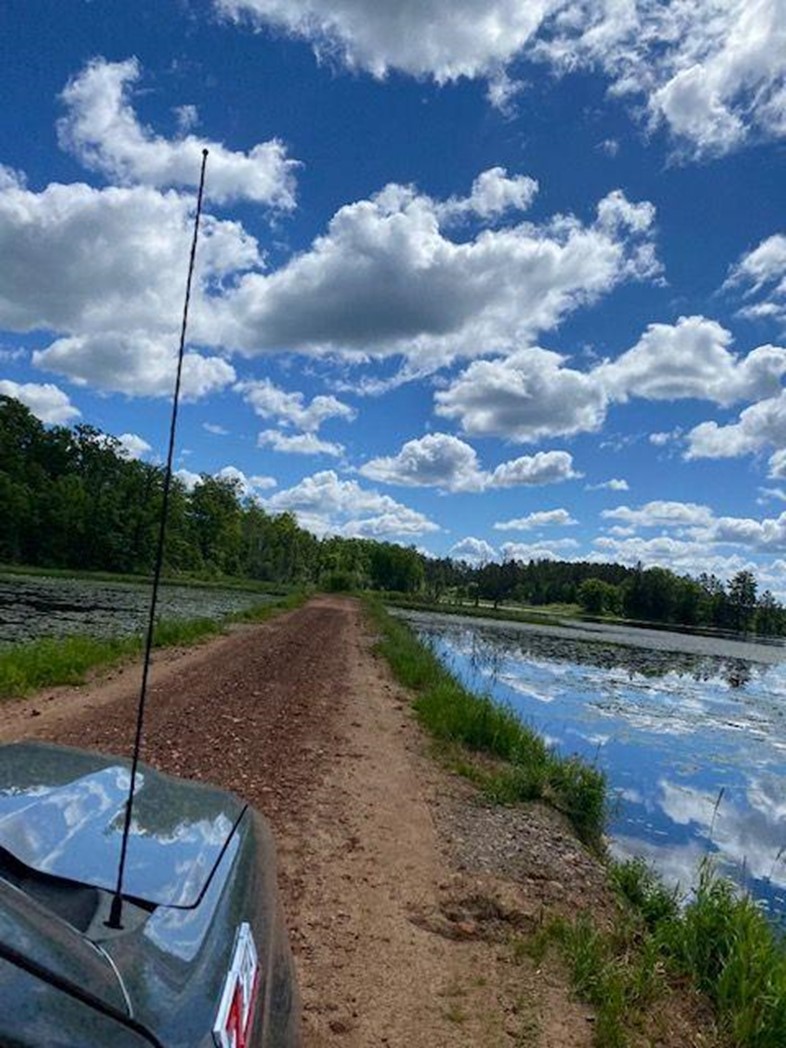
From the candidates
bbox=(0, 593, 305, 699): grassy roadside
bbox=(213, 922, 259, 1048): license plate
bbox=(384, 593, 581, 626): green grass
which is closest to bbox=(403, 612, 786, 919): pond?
bbox=(213, 922, 259, 1048): license plate

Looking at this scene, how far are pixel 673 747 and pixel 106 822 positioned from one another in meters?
14.2

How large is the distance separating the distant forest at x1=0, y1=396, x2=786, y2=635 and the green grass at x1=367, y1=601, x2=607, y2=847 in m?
21.6

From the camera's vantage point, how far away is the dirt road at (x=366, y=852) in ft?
13.6

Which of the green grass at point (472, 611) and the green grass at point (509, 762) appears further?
the green grass at point (472, 611)

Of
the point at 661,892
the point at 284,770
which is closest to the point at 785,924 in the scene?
the point at 661,892

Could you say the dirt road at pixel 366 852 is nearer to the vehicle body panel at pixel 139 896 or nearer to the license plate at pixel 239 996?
the vehicle body panel at pixel 139 896

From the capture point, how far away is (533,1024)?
13.5 feet

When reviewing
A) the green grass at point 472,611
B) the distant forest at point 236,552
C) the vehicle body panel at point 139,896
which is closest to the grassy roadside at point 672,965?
the vehicle body panel at point 139,896

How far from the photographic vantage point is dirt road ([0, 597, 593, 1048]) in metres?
4.15

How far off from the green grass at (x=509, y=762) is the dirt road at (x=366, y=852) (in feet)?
1.50

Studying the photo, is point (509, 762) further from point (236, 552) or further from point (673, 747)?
point (236, 552)

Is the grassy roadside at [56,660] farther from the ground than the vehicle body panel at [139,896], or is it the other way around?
the vehicle body panel at [139,896]

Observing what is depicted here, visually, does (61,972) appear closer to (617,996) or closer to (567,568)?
(617,996)

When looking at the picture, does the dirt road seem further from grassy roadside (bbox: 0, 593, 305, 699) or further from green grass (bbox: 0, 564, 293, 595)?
green grass (bbox: 0, 564, 293, 595)
